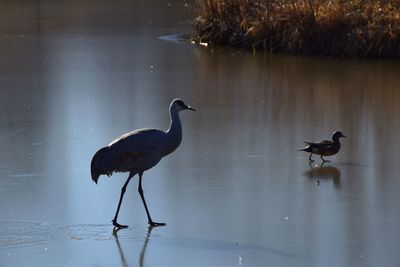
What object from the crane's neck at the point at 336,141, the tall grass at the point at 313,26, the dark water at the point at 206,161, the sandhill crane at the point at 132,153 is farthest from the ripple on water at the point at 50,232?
the tall grass at the point at 313,26

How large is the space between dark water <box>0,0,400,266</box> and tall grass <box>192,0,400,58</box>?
0.38m

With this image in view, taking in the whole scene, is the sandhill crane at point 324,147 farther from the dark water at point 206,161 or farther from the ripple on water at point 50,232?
the ripple on water at point 50,232

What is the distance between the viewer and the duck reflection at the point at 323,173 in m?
8.58

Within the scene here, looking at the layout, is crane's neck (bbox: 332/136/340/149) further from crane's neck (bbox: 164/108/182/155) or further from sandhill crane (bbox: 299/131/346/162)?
crane's neck (bbox: 164/108/182/155)

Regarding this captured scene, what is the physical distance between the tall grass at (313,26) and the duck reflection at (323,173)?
21.3 feet

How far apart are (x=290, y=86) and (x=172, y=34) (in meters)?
6.56

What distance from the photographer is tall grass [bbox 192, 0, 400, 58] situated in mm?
15406

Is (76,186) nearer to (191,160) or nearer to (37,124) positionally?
(191,160)

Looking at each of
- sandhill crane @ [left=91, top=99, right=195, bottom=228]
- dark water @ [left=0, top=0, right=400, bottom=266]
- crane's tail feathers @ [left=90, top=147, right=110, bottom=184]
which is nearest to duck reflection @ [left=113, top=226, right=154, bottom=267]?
dark water @ [left=0, top=0, right=400, bottom=266]

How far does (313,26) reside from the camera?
1598cm

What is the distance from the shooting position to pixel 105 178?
8578 millimetres

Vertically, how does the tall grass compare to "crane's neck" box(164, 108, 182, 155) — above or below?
above

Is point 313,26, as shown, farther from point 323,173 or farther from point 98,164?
point 98,164

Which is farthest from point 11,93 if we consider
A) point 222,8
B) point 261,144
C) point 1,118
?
point 222,8
